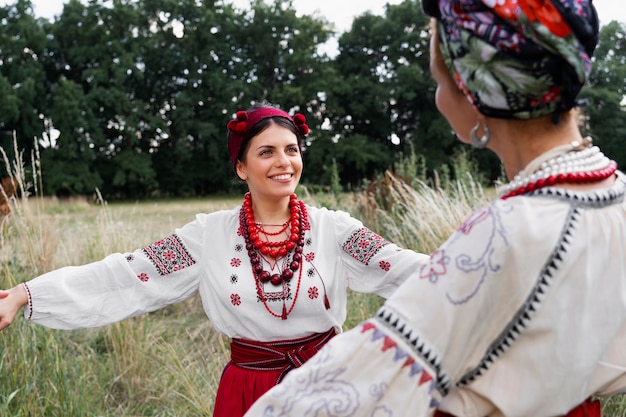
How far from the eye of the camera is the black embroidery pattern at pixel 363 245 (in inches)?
80.7

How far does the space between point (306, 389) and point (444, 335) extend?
0.76 ft

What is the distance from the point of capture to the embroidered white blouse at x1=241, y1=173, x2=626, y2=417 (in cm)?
88

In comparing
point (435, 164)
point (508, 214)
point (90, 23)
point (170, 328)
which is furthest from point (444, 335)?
point (90, 23)

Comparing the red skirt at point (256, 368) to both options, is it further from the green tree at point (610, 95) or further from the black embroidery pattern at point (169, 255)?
the green tree at point (610, 95)

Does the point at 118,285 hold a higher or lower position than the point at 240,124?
lower

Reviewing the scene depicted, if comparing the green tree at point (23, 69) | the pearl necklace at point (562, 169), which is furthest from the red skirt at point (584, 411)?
the green tree at point (23, 69)

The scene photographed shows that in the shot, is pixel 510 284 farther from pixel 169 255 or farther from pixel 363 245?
pixel 169 255

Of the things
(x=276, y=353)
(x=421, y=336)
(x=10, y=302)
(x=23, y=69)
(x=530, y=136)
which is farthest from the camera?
(x=23, y=69)

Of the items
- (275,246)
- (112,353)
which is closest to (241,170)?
(275,246)

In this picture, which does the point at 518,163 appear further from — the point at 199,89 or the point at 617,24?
the point at 617,24

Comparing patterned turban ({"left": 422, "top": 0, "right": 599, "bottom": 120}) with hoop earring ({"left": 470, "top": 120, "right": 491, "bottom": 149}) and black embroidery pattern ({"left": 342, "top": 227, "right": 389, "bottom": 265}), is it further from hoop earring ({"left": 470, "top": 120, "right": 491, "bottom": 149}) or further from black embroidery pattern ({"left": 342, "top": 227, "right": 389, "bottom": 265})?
black embroidery pattern ({"left": 342, "top": 227, "right": 389, "bottom": 265})

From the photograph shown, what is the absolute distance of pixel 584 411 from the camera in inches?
41.4

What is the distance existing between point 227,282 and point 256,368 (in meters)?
0.32

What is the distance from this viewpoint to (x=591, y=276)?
0.92m
